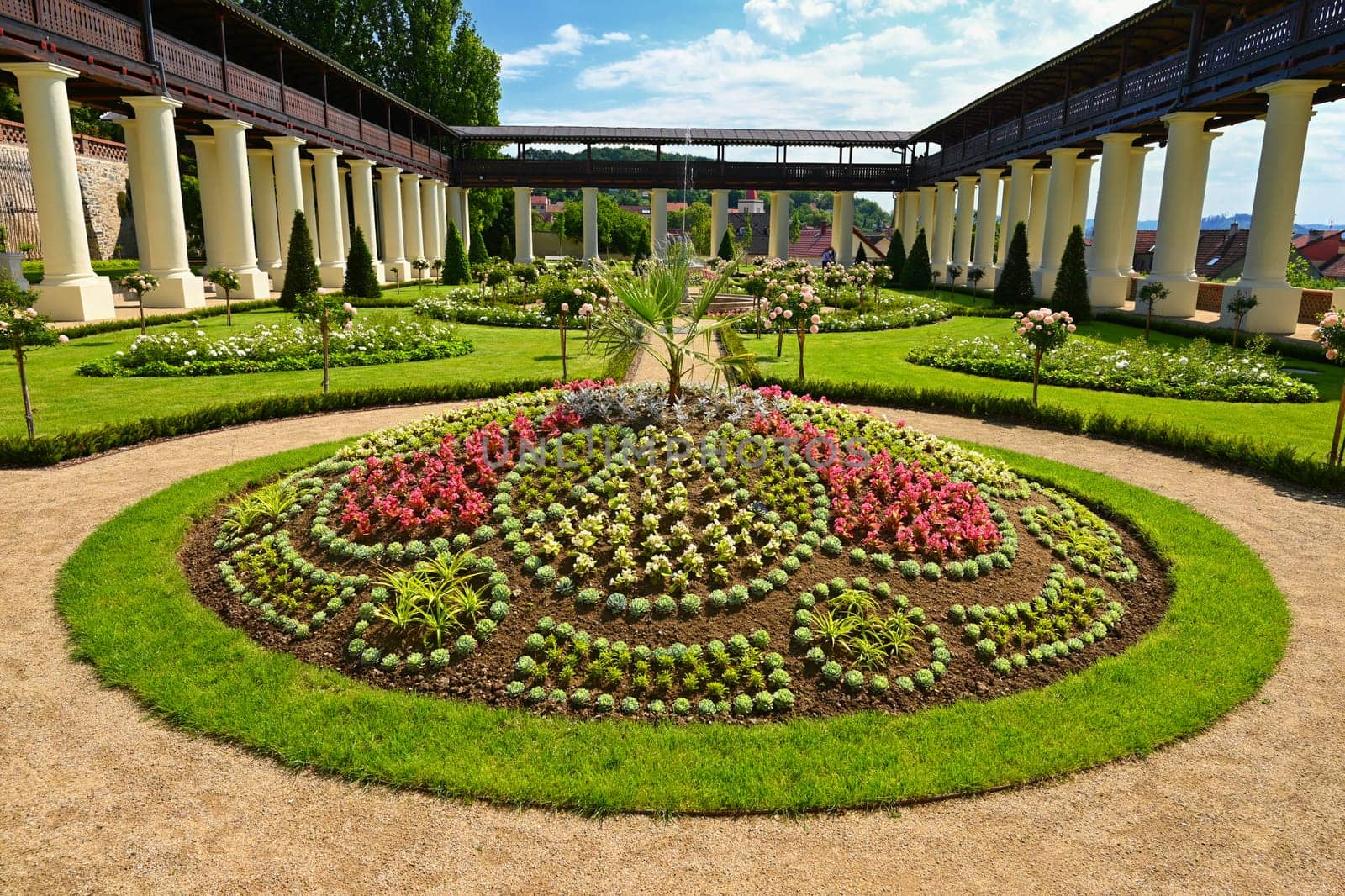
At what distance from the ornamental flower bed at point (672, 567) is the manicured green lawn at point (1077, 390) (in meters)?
5.44

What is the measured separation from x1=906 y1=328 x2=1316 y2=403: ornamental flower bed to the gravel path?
10.3 meters

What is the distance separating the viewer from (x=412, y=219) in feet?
136

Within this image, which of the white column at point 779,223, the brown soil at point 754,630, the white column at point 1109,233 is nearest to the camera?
the brown soil at point 754,630

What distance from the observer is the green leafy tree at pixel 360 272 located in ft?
87.9

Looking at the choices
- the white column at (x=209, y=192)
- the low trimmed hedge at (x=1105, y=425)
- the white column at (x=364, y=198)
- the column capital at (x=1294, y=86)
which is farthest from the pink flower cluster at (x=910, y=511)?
the white column at (x=364, y=198)

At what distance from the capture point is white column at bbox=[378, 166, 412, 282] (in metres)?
37.7

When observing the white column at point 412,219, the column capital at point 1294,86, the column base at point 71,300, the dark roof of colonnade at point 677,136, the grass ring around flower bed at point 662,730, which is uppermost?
the dark roof of colonnade at point 677,136

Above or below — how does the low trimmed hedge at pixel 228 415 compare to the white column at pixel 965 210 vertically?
below

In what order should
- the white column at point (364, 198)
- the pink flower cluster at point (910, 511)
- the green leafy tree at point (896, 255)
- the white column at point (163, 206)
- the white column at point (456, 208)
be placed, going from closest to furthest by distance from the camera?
the pink flower cluster at point (910, 511)
the white column at point (163, 206)
the white column at point (364, 198)
the green leafy tree at point (896, 255)
the white column at point (456, 208)

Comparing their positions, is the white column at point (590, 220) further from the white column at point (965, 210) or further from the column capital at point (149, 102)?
the column capital at point (149, 102)

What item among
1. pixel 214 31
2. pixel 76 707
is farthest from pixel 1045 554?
pixel 214 31

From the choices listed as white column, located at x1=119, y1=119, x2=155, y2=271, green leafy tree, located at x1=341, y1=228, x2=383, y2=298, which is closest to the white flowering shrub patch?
green leafy tree, located at x1=341, y1=228, x2=383, y2=298

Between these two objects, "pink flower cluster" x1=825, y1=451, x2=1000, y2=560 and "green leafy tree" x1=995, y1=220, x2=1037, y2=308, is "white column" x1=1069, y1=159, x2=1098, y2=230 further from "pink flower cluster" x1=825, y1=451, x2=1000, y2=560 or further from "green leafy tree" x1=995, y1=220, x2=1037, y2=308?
"pink flower cluster" x1=825, y1=451, x2=1000, y2=560

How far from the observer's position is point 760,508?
621 cm
